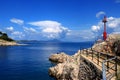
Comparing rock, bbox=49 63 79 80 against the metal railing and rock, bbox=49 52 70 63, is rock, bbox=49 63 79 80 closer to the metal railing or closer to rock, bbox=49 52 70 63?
the metal railing

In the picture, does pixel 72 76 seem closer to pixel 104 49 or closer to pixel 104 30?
pixel 104 49

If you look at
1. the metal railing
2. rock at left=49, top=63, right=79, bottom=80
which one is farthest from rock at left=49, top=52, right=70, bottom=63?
the metal railing

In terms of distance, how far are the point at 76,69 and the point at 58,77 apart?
755 centimetres

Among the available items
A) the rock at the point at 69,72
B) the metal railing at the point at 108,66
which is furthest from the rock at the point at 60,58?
the metal railing at the point at 108,66

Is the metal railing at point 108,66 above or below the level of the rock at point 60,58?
above

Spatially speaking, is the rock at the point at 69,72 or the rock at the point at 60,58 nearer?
the rock at the point at 69,72

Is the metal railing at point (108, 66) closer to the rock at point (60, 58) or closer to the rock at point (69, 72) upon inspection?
the rock at point (69, 72)

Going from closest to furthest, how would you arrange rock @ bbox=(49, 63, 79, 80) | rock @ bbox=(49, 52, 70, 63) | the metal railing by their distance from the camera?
the metal railing, rock @ bbox=(49, 63, 79, 80), rock @ bbox=(49, 52, 70, 63)

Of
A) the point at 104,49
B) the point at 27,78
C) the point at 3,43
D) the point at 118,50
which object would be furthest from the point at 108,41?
the point at 3,43

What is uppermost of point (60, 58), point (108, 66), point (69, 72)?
point (108, 66)

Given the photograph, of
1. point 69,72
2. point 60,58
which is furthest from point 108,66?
point 60,58

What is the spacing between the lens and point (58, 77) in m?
32.4

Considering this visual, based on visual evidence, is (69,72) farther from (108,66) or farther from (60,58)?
(60,58)

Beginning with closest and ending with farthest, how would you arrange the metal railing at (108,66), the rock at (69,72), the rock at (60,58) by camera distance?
1. the metal railing at (108,66)
2. the rock at (69,72)
3. the rock at (60,58)
